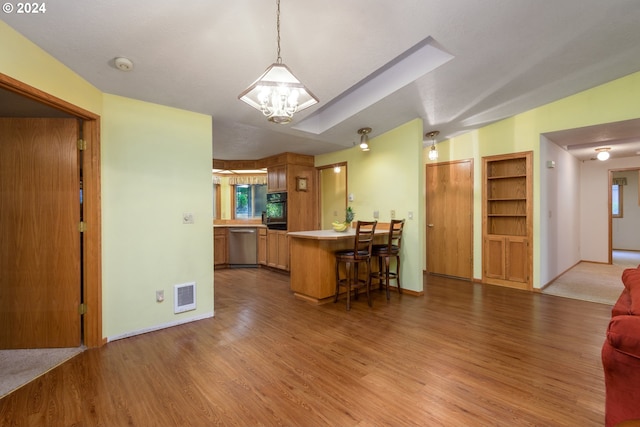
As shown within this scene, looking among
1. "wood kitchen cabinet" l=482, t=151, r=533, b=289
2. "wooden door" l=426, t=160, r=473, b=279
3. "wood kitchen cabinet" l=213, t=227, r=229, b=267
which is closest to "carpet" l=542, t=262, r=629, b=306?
"wood kitchen cabinet" l=482, t=151, r=533, b=289

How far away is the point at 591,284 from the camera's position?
4648 millimetres

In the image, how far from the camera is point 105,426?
1620 mm

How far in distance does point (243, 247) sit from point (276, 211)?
44.7 inches

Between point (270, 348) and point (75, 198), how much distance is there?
219cm

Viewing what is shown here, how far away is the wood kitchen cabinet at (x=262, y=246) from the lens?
20.2 feet

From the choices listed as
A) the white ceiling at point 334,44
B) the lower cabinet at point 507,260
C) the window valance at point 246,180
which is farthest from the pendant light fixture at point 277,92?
the window valance at point 246,180

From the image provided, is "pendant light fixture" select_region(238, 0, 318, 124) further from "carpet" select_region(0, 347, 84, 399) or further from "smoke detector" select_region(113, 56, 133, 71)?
"carpet" select_region(0, 347, 84, 399)

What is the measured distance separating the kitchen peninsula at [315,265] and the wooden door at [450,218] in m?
1.78

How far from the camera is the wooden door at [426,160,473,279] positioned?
197 inches

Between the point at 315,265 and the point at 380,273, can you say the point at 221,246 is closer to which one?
the point at 315,265

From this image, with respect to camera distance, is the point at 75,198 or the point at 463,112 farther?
the point at 463,112

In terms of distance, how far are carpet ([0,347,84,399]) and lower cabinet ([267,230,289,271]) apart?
3446 millimetres

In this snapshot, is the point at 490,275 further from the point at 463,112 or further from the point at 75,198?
the point at 75,198

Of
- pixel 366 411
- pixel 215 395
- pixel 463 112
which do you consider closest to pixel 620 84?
pixel 463 112
